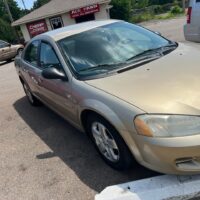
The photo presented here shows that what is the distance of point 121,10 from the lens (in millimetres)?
39219

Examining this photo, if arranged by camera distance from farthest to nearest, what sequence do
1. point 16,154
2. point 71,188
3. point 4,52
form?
point 4,52
point 16,154
point 71,188

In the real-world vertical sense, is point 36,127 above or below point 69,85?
below

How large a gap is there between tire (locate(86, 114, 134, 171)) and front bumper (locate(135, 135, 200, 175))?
0.30 meters

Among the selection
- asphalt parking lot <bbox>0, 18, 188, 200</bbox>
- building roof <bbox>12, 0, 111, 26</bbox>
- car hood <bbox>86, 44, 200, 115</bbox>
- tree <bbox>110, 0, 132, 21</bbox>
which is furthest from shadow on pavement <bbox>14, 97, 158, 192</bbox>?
tree <bbox>110, 0, 132, 21</bbox>

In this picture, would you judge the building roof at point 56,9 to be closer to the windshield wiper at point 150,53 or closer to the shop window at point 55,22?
the shop window at point 55,22

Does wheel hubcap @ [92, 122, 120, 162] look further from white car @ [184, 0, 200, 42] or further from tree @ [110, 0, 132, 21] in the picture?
tree @ [110, 0, 132, 21]

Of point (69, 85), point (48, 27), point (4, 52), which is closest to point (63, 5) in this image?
point (48, 27)

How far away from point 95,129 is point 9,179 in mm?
1282

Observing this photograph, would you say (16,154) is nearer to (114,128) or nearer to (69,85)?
(69,85)

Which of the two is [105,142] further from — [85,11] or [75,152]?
[85,11]

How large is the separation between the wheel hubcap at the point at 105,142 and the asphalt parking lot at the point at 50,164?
0.63ft

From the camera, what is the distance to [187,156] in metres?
2.68

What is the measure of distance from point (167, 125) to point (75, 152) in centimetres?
181

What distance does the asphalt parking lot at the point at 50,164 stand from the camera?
340cm
